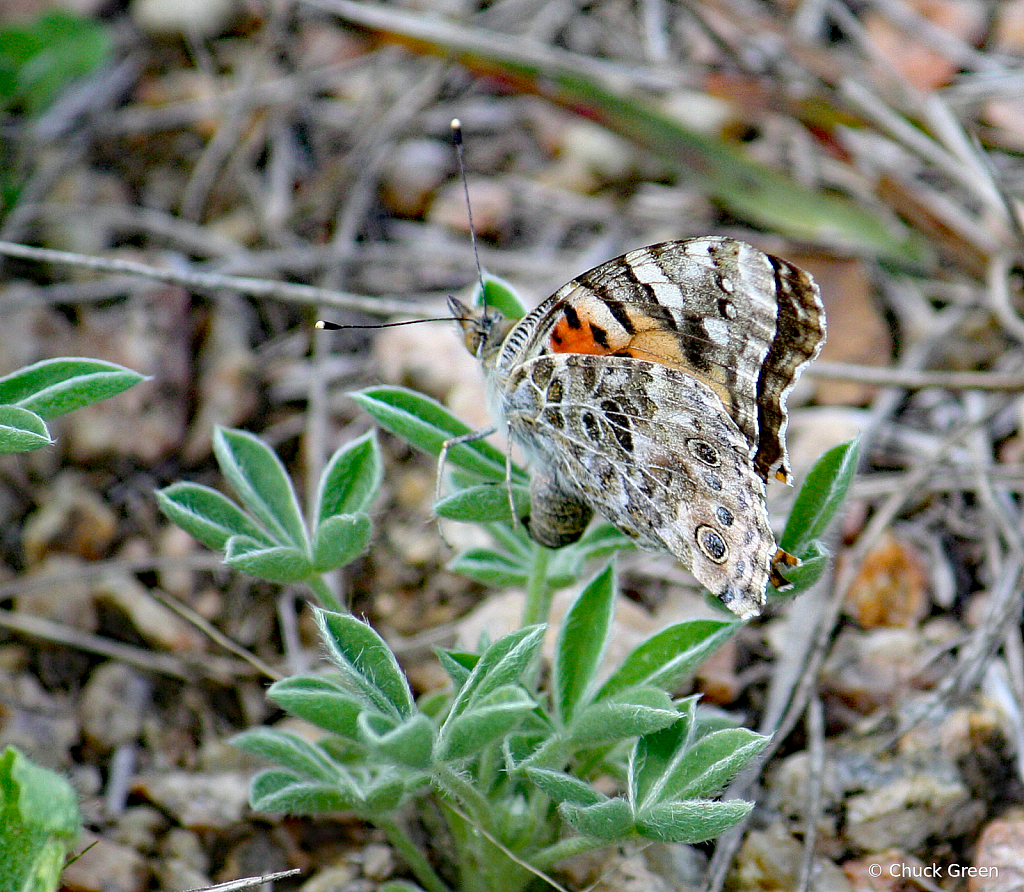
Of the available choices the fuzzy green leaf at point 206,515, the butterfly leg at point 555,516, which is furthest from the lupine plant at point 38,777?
the butterfly leg at point 555,516

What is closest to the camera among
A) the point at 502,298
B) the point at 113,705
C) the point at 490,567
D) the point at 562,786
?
the point at 562,786

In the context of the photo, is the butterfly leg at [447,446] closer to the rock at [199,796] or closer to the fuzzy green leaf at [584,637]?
the fuzzy green leaf at [584,637]

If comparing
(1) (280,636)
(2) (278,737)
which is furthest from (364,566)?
(2) (278,737)

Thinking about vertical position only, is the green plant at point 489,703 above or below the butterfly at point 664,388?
below

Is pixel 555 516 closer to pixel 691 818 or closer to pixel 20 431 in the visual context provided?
pixel 691 818

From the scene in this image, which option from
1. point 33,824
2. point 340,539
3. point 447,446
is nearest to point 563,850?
point 340,539

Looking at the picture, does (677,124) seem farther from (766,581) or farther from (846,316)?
(766,581)

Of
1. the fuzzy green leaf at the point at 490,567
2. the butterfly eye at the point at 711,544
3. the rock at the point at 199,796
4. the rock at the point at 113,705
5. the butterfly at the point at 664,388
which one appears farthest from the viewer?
the rock at the point at 113,705
